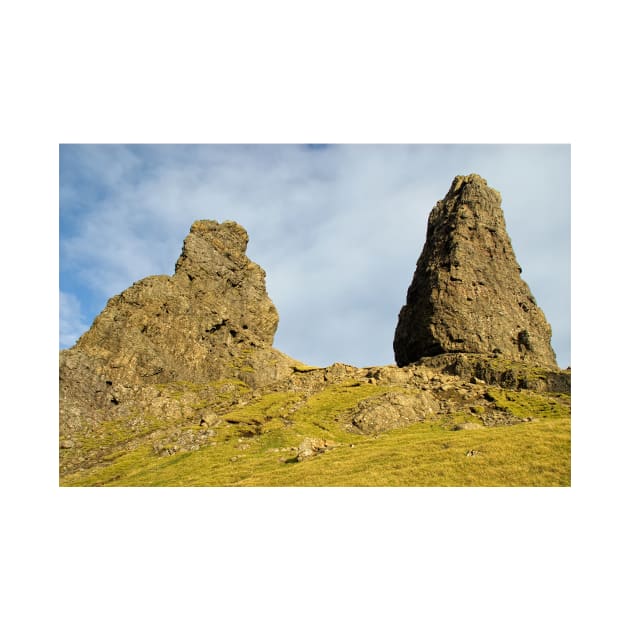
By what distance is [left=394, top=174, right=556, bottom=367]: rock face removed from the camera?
8219cm

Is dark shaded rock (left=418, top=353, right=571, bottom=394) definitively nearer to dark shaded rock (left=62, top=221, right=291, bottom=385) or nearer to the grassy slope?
the grassy slope

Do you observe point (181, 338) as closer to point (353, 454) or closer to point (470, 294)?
point (353, 454)

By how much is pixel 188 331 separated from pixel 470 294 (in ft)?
184

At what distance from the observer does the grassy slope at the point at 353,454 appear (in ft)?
109

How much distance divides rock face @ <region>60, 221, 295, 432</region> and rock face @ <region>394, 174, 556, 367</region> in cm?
3132

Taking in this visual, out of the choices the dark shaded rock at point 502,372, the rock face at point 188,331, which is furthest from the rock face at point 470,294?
the rock face at point 188,331

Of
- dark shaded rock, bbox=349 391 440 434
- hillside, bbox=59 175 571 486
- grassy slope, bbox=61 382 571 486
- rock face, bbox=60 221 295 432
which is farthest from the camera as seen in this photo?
rock face, bbox=60 221 295 432

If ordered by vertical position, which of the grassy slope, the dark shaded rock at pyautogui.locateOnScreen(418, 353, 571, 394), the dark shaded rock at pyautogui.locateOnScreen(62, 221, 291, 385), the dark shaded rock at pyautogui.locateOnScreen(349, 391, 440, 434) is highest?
the dark shaded rock at pyautogui.locateOnScreen(62, 221, 291, 385)

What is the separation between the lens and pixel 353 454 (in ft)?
141

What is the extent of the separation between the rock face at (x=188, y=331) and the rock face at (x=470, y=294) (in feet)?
103

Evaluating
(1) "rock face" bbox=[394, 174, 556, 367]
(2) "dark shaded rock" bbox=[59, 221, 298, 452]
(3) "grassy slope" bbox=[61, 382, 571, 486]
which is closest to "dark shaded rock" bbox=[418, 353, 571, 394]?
(3) "grassy slope" bbox=[61, 382, 571, 486]

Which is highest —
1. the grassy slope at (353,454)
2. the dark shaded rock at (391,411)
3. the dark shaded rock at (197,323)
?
the dark shaded rock at (197,323)

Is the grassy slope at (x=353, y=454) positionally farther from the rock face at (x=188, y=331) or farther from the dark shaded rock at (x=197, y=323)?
the dark shaded rock at (x=197, y=323)
